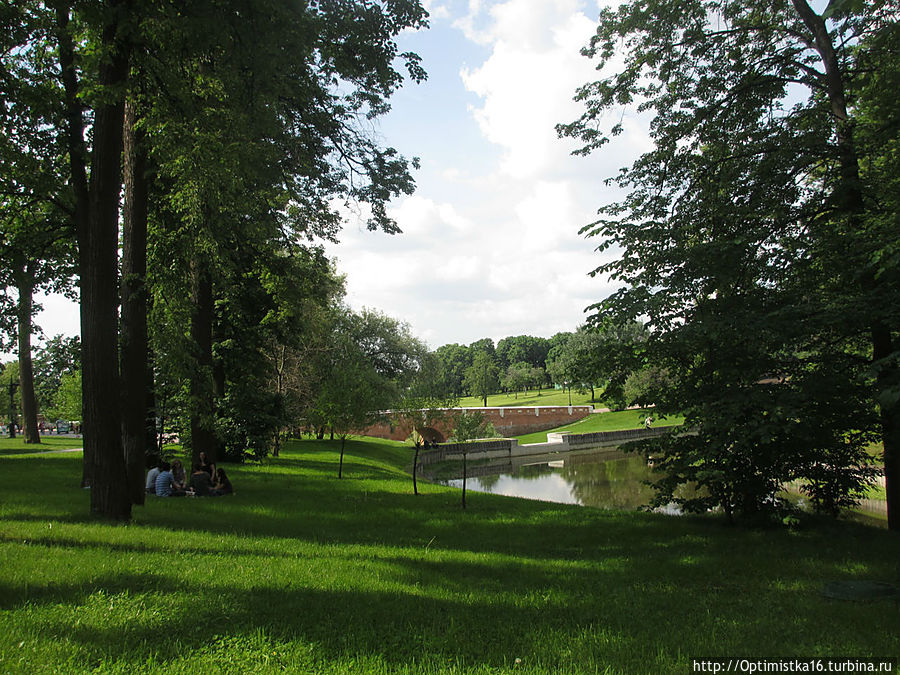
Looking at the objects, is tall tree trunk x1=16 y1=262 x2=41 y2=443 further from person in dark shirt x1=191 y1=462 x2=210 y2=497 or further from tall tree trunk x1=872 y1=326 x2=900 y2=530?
tall tree trunk x1=872 y1=326 x2=900 y2=530

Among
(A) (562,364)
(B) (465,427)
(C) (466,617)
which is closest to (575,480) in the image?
(B) (465,427)

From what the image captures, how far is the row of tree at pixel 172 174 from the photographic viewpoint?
8695 mm

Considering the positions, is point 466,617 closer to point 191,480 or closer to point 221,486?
point 221,486

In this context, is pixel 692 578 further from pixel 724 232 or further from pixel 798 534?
pixel 724 232

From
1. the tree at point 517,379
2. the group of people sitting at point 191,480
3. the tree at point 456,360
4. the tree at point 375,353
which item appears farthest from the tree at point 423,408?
the tree at point 456,360

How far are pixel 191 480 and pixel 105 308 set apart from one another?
18.7 feet

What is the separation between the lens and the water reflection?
73.6 ft

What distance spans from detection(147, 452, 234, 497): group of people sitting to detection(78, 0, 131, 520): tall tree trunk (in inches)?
154

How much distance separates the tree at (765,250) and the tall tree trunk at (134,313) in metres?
8.23

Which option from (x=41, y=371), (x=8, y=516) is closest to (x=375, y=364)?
(x=8, y=516)

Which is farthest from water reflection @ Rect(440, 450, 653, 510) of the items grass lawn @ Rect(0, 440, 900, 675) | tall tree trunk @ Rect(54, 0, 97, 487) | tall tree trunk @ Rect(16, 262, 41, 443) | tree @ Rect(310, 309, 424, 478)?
tall tree trunk @ Rect(16, 262, 41, 443)

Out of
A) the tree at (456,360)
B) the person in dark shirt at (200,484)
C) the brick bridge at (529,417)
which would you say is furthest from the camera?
the tree at (456,360)

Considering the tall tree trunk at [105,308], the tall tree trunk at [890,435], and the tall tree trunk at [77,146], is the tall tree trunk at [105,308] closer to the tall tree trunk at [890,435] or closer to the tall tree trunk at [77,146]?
the tall tree trunk at [77,146]

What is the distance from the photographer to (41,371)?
2712 inches
